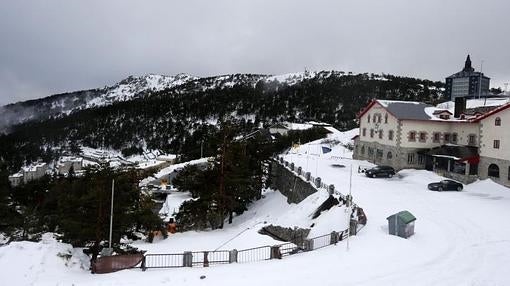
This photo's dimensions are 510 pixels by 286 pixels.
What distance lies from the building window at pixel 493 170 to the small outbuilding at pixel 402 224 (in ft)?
67.8

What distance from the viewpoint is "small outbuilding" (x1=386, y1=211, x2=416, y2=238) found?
1909cm

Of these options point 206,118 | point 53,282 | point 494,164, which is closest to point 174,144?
point 206,118

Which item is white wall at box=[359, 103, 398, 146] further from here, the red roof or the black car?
the black car

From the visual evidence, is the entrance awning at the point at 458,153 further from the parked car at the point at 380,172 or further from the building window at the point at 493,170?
the parked car at the point at 380,172

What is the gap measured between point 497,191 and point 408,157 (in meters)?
12.7

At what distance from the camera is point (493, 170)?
35688 millimetres

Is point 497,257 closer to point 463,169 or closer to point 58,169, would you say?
point 463,169

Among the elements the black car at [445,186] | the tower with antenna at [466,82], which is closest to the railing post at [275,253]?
the black car at [445,186]

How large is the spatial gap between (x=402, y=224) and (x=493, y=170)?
21.8 metres

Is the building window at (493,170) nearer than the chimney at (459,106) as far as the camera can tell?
Yes

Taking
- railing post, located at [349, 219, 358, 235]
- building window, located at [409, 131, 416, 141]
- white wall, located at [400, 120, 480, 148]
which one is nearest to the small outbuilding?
railing post, located at [349, 219, 358, 235]

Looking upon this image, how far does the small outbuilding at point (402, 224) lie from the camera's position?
1909 centimetres

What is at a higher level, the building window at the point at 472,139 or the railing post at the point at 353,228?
the building window at the point at 472,139

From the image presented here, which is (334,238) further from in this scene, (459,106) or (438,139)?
(459,106)
